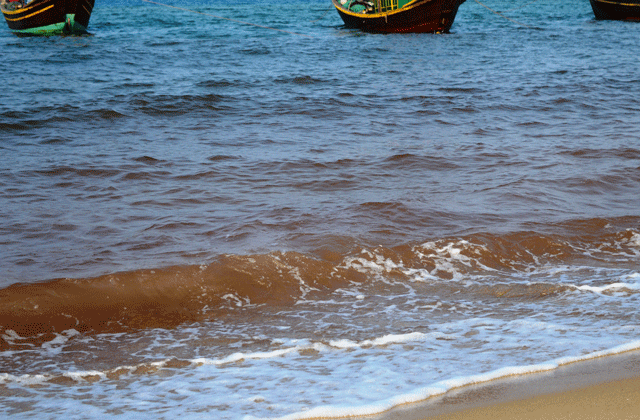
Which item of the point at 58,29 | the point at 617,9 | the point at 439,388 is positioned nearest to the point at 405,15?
the point at 617,9

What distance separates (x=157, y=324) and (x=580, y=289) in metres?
2.74

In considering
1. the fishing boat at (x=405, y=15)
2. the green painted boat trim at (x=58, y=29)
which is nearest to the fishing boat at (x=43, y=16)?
the green painted boat trim at (x=58, y=29)

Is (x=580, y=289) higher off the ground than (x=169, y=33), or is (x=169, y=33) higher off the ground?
(x=169, y=33)

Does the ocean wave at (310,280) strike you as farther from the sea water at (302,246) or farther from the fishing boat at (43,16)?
the fishing boat at (43,16)

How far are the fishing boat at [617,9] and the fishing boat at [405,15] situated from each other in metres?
9.62

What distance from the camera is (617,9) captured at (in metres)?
28.9

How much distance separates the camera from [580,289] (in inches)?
155

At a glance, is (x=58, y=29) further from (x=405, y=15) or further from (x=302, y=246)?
(x=302, y=246)

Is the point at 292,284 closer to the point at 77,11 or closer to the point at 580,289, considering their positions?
the point at 580,289

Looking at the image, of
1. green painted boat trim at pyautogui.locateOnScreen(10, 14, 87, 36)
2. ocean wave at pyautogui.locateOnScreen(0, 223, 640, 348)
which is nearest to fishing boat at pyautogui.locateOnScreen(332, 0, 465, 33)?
green painted boat trim at pyautogui.locateOnScreen(10, 14, 87, 36)

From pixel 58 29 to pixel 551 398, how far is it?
1040 inches

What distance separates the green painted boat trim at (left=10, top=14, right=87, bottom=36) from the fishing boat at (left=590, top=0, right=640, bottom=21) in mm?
24204

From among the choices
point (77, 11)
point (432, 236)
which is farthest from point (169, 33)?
point (432, 236)

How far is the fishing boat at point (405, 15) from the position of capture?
23.3 meters
